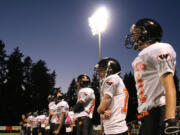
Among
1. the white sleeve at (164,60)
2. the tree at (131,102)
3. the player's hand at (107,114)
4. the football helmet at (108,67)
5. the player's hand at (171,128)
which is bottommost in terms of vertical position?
the player's hand at (171,128)

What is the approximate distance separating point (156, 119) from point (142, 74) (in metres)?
0.56

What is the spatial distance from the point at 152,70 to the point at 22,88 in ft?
177

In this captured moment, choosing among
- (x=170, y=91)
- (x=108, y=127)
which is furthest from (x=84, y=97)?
(x=170, y=91)

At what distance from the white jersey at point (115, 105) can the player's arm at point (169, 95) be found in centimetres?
179

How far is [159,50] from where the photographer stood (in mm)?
2354

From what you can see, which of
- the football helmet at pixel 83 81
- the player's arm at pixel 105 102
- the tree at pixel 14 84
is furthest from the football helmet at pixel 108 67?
the tree at pixel 14 84

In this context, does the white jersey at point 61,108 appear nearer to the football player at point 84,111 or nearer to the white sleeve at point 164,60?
the football player at point 84,111

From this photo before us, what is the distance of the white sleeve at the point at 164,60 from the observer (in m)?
2.22

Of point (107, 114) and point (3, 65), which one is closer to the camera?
point (107, 114)

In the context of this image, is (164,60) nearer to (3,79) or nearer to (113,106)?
(113,106)

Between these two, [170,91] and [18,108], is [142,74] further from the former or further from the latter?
[18,108]

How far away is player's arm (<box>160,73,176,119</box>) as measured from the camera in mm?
1988

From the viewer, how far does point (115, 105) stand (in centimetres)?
407

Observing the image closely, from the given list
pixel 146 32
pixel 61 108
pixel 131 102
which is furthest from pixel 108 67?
pixel 131 102
